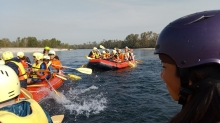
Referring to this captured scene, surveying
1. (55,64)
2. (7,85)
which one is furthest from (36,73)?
(7,85)

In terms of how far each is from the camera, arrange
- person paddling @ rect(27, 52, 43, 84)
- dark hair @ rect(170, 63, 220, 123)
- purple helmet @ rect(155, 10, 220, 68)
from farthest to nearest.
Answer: person paddling @ rect(27, 52, 43, 84)
purple helmet @ rect(155, 10, 220, 68)
dark hair @ rect(170, 63, 220, 123)

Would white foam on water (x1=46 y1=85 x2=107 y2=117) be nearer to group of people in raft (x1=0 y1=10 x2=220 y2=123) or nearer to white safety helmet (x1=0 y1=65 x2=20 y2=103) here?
white safety helmet (x1=0 y1=65 x2=20 y2=103)

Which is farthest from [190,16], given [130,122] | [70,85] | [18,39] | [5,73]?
Result: [18,39]

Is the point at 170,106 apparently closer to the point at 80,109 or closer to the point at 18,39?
the point at 80,109

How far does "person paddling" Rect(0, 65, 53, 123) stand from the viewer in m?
2.02

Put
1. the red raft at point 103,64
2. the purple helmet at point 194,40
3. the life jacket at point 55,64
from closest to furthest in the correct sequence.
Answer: the purple helmet at point 194,40 → the life jacket at point 55,64 → the red raft at point 103,64

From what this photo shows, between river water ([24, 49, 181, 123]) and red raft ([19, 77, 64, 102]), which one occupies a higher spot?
red raft ([19, 77, 64, 102])

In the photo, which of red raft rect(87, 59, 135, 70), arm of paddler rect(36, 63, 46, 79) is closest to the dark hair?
arm of paddler rect(36, 63, 46, 79)

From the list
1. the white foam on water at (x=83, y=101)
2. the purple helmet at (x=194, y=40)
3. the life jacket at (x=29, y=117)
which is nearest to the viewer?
the purple helmet at (x=194, y=40)

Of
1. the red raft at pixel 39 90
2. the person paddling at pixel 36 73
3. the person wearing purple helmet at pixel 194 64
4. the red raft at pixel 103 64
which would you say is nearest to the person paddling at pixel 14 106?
the person wearing purple helmet at pixel 194 64

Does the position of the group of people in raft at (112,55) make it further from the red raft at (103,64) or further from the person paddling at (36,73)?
the person paddling at (36,73)

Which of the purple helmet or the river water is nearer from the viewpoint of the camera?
the purple helmet

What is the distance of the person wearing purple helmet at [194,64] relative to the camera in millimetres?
1104

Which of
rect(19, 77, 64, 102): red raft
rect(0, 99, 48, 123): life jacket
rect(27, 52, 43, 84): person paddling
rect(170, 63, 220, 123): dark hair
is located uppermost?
rect(170, 63, 220, 123): dark hair
